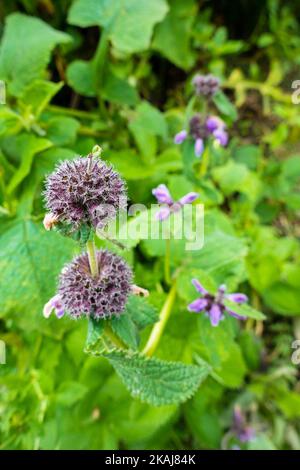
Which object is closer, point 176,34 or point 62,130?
point 62,130

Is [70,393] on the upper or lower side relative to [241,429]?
upper

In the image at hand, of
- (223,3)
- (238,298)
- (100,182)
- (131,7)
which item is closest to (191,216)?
(238,298)

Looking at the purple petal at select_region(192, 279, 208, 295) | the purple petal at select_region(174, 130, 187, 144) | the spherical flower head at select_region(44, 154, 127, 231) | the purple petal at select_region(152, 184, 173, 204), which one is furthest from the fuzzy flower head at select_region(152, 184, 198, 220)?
the spherical flower head at select_region(44, 154, 127, 231)

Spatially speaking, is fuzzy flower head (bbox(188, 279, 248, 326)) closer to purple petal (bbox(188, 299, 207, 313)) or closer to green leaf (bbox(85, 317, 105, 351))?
purple petal (bbox(188, 299, 207, 313))

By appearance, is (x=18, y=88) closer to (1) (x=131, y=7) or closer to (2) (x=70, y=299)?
(1) (x=131, y=7)

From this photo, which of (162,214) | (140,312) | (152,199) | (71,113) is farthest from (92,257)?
(71,113)

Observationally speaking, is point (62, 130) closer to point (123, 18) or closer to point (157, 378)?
point (123, 18)

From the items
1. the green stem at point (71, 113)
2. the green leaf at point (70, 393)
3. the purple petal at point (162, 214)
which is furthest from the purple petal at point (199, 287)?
the green stem at point (71, 113)
